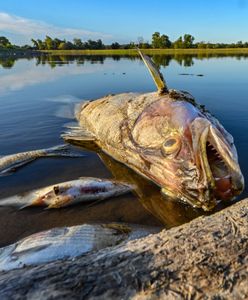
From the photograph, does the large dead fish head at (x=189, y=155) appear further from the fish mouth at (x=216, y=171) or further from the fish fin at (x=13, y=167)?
the fish fin at (x=13, y=167)

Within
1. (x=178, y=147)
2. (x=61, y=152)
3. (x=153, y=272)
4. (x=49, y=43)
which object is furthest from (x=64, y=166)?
(x=49, y=43)

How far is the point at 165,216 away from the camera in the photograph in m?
4.36

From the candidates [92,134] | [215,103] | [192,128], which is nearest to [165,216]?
[192,128]

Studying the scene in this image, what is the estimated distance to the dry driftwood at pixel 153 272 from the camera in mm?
1944

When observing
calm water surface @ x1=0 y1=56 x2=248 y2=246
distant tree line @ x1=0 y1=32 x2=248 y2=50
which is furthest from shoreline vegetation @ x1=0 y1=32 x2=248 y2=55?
calm water surface @ x1=0 y1=56 x2=248 y2=246

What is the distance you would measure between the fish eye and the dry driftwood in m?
2.05

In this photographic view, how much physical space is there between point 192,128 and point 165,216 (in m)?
1.24

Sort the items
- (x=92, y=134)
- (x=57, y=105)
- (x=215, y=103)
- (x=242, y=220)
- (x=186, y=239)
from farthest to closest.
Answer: (x=57, y=105), (x=215, y=103), (x=92, y=134), (x=242, y=220), (x=186, y=239)

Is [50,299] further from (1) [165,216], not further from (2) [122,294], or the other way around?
(1) [165,216]

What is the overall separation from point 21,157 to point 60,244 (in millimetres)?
3489

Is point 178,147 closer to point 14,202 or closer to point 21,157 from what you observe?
point 14,202

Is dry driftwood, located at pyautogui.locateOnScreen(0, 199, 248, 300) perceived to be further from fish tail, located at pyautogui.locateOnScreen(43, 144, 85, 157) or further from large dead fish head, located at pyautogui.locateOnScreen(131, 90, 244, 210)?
fish tail, located at pyautogui.locateOnScreen(43, 144, 85, 157)

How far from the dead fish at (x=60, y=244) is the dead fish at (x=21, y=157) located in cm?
278

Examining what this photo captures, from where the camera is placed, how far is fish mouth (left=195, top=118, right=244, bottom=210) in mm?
4066
